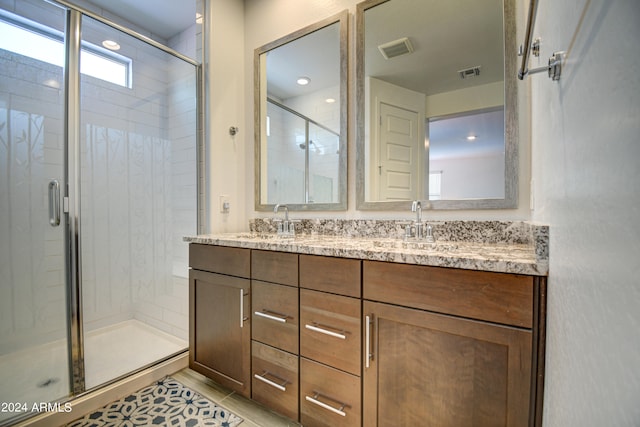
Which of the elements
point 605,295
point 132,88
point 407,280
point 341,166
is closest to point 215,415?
point 407,280

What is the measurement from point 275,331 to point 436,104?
1416 mm

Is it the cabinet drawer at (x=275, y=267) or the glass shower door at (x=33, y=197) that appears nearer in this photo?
the cabinet drawer at (x=275, y=267)

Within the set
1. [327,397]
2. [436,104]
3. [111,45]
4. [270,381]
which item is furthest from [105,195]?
[436,104]

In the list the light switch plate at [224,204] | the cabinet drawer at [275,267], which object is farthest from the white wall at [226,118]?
the cabinet drawer at [275,267]

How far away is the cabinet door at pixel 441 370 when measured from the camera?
81cm

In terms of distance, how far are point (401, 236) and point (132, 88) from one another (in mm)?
2367

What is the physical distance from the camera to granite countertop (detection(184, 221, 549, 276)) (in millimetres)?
804

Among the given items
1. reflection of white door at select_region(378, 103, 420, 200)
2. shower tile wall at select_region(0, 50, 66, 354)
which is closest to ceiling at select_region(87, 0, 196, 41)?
shower tile wall at select_region(0, 50, 66, 354)

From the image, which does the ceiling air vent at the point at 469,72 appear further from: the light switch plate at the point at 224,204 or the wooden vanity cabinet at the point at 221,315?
the light switch plate at the point at 224,204

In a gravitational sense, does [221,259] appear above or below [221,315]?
above

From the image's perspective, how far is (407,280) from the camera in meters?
0.96

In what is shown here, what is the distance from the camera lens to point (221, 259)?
4.96 feet

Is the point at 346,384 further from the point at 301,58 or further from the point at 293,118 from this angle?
the point at 301,58

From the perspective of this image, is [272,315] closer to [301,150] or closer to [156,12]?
[301,150]
